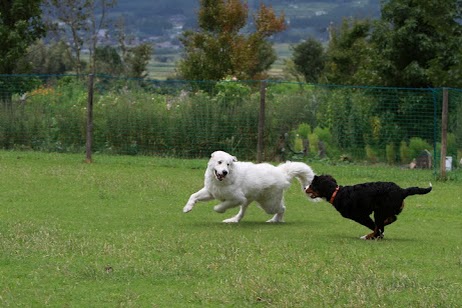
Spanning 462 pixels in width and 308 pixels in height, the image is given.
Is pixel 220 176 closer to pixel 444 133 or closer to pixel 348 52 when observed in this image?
pixel 444 133

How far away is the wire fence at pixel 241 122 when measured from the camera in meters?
21.1

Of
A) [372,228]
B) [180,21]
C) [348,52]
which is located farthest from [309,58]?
[180,21]

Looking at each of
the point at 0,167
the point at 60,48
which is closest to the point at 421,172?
the point at 0,167

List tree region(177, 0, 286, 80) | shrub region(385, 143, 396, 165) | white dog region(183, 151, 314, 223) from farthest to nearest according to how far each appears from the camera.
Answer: tree region(177, 0, 286, 80) < shrub region(385, 143, 396, 165) < white dog region(183, 151, 314, 223)

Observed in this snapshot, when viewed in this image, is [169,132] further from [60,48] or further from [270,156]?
[60,48]

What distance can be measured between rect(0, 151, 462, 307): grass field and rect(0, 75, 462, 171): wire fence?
180 inches

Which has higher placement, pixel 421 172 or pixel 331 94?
pixel 331 94

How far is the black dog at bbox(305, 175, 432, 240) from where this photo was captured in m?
11.2

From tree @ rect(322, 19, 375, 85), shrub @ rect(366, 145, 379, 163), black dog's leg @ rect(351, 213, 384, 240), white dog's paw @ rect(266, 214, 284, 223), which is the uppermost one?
tree @ rect(322, 19, 375, 85)

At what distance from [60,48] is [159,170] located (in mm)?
40843

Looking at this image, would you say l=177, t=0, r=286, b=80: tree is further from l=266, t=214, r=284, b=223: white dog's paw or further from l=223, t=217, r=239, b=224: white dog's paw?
l=223, t=217, r=239, b=224: white dog's paw

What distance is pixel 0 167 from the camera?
1909 centimetres

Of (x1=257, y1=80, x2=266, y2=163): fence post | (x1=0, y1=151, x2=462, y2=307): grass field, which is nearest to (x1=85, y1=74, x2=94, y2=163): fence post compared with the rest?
(x1=257, y1=80, x2=266, y2=163): fence post

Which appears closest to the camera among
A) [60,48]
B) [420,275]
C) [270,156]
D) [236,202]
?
[420,275]
